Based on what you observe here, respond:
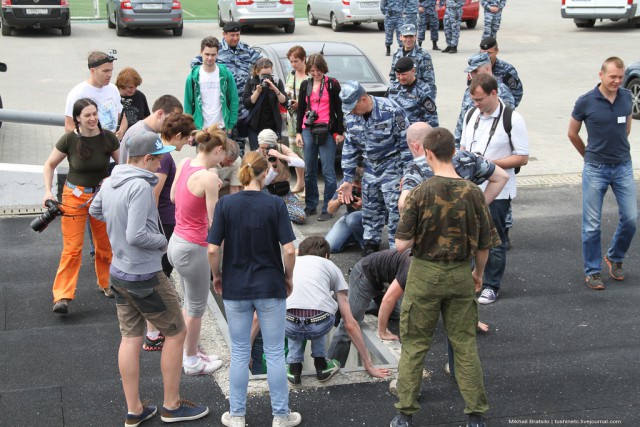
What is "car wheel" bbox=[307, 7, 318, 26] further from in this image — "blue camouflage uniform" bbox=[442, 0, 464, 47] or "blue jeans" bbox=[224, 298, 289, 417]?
"blue jeans" bbox=[224, 298, 289, 417]

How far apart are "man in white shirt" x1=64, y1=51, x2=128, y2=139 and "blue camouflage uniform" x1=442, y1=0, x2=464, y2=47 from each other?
14764 mm

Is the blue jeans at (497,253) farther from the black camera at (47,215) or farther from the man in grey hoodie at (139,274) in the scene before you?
the black camera at (47,215)

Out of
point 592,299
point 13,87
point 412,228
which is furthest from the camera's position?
point 13,87

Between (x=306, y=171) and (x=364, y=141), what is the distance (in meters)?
2.07

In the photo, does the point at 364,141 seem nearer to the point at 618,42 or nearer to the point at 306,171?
the point at 306,171

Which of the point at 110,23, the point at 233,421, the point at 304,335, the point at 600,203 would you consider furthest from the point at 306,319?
the point at 110,23

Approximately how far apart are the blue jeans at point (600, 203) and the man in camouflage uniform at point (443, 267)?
9.58 ft

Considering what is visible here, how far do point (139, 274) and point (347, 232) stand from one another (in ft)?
13.0

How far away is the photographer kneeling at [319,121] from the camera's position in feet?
33.9

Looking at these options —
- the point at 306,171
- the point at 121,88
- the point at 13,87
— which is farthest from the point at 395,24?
the point at 121,88

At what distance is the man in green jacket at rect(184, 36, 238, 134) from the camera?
1038 centimetres

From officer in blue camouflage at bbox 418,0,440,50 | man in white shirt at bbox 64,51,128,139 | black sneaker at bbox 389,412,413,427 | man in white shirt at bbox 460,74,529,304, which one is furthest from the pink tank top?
officer in blue camouflage at bbox 418,0,440,50

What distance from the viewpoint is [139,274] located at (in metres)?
5.62

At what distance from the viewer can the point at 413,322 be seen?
559 cm
